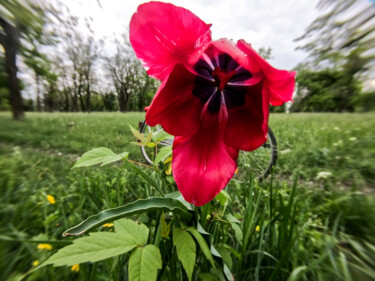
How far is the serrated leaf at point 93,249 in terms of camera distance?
34 cm

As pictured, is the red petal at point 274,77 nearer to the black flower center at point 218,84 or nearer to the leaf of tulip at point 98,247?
the black flower center at point 218,84

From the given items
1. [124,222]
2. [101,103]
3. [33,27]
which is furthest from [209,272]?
[101,103]

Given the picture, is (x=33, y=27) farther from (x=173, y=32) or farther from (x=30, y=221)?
(x=30, y=221)

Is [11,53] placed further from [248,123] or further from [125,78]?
[125,78]

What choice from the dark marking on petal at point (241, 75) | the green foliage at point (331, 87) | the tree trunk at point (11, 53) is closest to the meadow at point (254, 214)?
the green foliage at point (331, 87)

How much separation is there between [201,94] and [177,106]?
7 centimetres

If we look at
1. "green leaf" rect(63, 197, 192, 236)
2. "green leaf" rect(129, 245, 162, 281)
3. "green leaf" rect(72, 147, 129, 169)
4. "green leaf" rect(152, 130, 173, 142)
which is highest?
"green leaf" rect(152, 130, 173, 142)

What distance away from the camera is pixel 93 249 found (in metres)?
0.36

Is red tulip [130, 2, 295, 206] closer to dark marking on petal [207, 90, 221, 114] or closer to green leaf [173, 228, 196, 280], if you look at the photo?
dark marking on petal [207, 90, 221, 114]

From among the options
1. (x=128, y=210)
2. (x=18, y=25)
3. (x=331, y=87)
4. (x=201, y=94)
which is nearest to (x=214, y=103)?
(x=201, y=94)

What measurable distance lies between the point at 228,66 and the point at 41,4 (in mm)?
752

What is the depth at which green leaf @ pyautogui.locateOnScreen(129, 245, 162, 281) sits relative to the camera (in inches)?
13.5

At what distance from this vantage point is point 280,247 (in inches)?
28.0

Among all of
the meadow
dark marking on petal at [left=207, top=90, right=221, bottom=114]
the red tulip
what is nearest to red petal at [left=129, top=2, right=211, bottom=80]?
the red tulip
